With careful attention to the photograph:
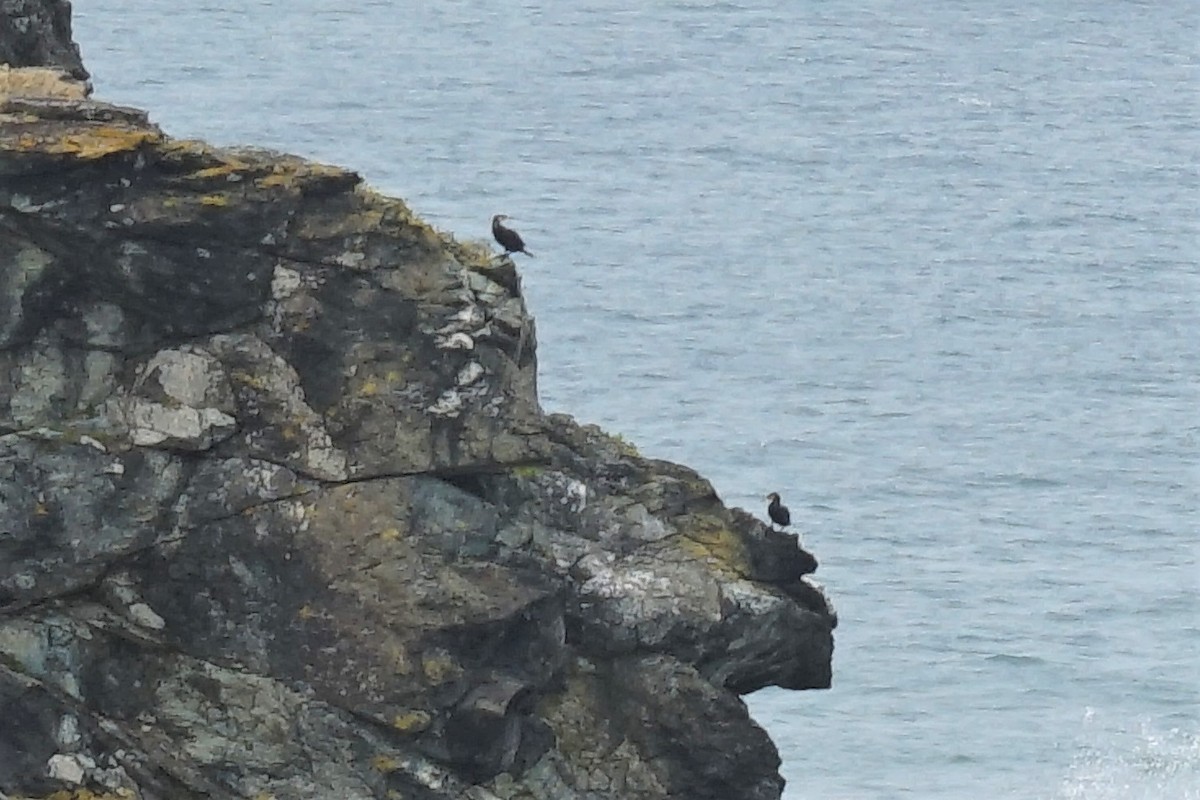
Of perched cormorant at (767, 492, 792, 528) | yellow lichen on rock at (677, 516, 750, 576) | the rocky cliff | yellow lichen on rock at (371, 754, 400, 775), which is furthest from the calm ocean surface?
yellow lichen on rock at (371, 754, 400, 775)

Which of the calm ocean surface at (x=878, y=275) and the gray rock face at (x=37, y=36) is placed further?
the calm ocean surface at (x=878, y=275)

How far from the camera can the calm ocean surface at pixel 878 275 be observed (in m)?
69.7

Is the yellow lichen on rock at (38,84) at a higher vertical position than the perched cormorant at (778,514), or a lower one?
higher

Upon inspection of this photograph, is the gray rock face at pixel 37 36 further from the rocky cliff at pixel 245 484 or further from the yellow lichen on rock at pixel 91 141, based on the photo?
the yellow lichen on rock at pixel 91 141

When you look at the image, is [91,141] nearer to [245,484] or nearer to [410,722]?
[245,484]

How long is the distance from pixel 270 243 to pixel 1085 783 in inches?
1634

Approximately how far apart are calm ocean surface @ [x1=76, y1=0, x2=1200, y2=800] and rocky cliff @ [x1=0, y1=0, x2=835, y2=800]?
3131 centimetres

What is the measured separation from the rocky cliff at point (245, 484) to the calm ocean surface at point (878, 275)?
103 ft

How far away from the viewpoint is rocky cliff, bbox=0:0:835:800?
2448 centimetres

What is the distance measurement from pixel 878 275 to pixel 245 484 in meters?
92.5

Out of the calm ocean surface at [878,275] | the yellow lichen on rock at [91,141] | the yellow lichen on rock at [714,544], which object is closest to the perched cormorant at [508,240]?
the yellow lichen on rock at [714,544]

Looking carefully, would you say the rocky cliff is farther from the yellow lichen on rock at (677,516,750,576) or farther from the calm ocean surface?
the calm ocean surface

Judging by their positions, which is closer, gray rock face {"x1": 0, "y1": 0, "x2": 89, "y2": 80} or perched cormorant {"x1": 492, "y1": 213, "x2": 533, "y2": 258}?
perched cormorant {"x1": 492, "y1": 213, "x2": 533, "y2": 258}

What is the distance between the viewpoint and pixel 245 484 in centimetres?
2478
